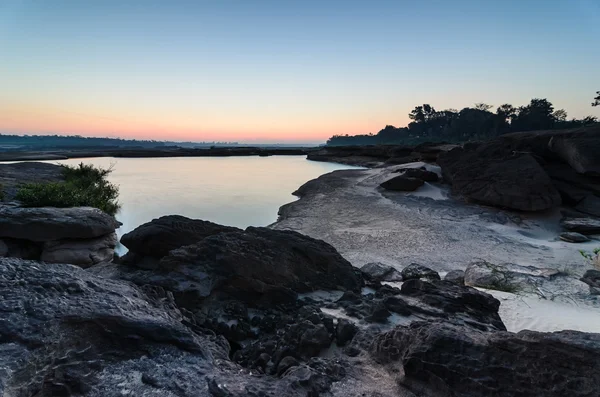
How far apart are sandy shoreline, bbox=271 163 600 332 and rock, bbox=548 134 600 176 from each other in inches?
113

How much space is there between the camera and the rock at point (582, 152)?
55.3ft

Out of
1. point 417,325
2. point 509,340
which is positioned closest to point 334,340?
point 417,325

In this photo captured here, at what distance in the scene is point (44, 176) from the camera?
78.0ft

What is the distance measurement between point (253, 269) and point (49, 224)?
20.5 ft

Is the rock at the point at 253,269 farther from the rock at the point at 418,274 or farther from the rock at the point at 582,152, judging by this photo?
the rock at the point at 582,152

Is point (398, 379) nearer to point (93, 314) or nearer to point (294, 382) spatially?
point (294, 382)

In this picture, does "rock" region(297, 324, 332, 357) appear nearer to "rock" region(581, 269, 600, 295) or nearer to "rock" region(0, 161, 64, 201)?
"rock" region(581, 269, 600, 295)

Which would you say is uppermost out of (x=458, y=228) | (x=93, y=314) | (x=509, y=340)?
(x=93, y=314)

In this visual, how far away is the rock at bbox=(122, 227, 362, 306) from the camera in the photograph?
18.6 feet

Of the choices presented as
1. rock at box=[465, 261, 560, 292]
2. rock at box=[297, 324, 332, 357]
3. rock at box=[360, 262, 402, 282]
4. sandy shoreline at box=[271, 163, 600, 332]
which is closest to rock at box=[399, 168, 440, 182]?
sandy shoreline at box=[271, 163, 600, 332]

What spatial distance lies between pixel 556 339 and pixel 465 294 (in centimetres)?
256

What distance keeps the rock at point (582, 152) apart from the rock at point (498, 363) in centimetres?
1792

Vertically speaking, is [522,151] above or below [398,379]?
above

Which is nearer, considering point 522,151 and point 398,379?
point 398,379
